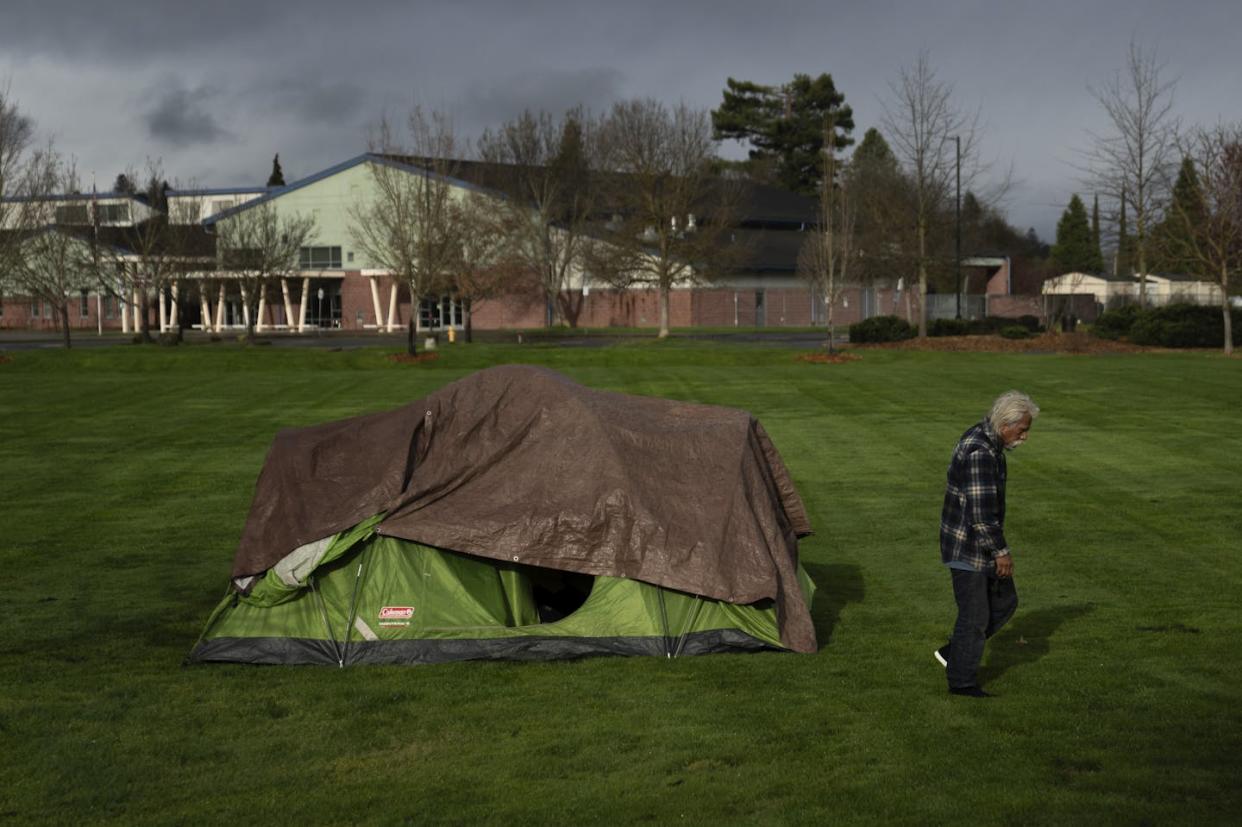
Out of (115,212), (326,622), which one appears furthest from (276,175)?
(326,622)

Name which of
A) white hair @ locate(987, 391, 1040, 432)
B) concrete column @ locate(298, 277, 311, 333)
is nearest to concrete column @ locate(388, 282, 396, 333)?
concrete column @ locate(298, 277, 311, 333)

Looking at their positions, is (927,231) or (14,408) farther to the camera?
(927,231)

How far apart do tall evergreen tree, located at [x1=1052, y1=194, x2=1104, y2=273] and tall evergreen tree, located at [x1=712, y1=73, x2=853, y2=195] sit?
20.7 m

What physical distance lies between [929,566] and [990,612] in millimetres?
5484

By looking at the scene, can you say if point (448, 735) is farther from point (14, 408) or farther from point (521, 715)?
point (14, 408)

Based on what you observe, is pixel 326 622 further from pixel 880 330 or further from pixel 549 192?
pixel 549 192

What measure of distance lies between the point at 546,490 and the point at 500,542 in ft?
1.78

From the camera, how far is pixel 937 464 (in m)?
21.3

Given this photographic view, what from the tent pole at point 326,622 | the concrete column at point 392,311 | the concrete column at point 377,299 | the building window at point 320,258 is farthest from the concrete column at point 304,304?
the tent pole at point 326,622

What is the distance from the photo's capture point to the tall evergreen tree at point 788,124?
10419 cm

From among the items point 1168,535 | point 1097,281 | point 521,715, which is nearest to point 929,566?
point 1168,535

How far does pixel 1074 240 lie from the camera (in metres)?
112

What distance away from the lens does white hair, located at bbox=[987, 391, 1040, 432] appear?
320 inches

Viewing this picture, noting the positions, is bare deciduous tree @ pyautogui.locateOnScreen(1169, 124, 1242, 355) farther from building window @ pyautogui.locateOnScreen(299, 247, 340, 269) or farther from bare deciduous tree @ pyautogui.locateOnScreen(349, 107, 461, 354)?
building window @ pyautogui.locateOnScreen(299, 247, 340, 269)
